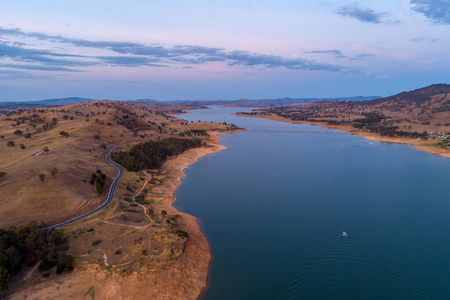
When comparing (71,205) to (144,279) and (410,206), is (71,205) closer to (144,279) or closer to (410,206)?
(144,279)

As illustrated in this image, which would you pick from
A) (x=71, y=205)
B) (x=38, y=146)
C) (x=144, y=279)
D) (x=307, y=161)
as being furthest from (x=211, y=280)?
(x=38, y=146)

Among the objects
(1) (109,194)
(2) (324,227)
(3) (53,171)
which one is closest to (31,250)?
(1) (109,194)

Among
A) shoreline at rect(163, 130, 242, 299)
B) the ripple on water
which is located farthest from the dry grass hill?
the ripple on water

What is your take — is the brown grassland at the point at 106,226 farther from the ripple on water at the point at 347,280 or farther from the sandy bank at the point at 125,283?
the ripple on water at the point at 347,280

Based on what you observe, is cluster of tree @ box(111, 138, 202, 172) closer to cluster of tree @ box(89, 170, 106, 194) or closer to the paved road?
the paved road

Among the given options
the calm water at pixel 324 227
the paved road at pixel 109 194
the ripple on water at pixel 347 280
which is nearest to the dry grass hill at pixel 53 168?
the paved road at pixel 109 194

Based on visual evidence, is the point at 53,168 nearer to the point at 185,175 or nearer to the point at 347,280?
the point at 185,175
